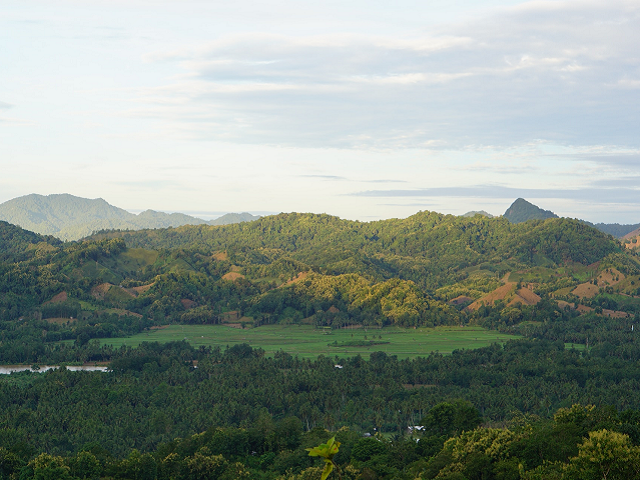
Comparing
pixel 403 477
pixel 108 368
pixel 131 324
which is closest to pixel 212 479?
pixel 403 477

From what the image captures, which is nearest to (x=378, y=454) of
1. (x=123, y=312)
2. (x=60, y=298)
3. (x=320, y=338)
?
(x=320, y=338)

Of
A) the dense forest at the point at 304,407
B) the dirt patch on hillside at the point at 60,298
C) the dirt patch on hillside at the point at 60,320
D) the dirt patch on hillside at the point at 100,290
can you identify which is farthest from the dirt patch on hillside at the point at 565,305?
the dirt patch on hillside at the point at 60,298

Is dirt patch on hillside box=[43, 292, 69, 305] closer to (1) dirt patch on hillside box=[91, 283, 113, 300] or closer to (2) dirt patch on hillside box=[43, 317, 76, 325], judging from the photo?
(1) dirt patch on hillside box=[91, 283, 113, 300]

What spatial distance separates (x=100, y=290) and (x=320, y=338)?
72.2 m

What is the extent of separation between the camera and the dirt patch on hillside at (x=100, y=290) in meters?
191

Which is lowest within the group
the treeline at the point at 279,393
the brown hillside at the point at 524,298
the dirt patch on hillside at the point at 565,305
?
the treeline at the point at 279,393

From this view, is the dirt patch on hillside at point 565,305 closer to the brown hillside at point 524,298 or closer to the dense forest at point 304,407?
the brown hillside at point 524,298

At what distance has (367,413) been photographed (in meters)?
81.8

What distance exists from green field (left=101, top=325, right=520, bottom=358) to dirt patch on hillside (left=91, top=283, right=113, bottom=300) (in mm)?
27648

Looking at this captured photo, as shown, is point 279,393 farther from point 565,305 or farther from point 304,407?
point 565,305

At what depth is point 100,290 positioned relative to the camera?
634ft

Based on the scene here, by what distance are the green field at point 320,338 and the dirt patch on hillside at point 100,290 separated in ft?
90.7

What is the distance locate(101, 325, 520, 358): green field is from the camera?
139m

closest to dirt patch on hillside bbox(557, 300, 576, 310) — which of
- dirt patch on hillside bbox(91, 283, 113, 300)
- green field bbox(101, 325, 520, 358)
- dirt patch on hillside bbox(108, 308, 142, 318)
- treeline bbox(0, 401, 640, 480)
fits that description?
green field bbox(101, 325, 520, 358)
